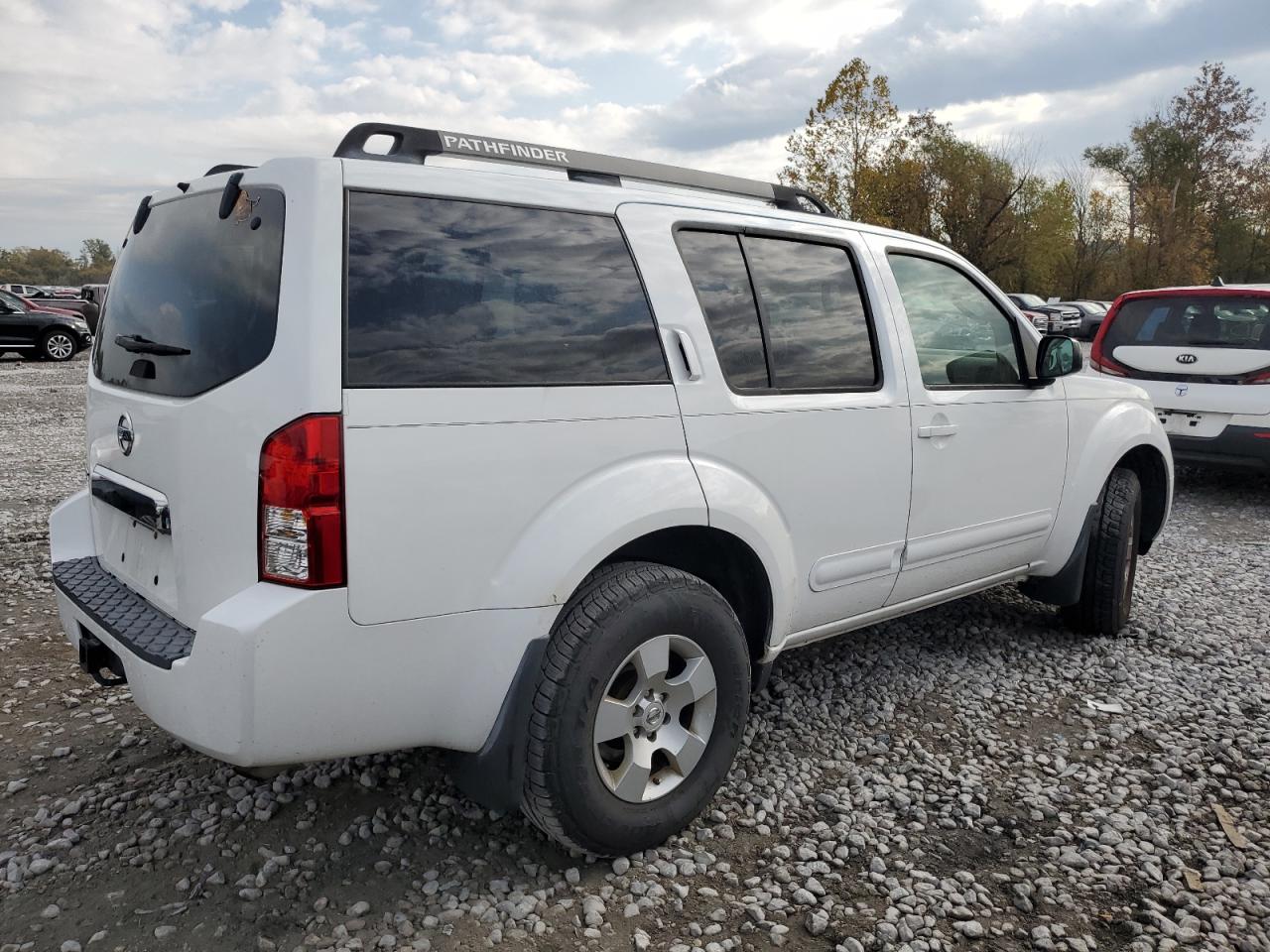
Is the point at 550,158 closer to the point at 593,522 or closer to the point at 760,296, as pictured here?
the point at 760,296

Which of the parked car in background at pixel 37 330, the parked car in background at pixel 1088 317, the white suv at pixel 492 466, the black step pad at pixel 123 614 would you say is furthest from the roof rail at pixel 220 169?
the parked car in background at pixel 1088 317

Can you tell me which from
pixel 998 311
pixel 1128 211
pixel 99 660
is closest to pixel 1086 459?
pixel 998 311

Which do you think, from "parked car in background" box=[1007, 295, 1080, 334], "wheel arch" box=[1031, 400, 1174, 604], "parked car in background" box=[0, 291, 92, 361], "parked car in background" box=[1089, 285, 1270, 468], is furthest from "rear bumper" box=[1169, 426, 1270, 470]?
"parked car in background" box=[1007, 295, 1080, 334]

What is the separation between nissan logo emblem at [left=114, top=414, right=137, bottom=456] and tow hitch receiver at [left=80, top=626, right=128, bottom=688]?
529 mm

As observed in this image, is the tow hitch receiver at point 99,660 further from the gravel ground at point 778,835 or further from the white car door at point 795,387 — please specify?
the white car door at point 795,387

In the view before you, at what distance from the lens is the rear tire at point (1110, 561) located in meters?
4.34

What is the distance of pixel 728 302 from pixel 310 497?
1.45 m

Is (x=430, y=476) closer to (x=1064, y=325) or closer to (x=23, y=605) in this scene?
(x=23, y=605)

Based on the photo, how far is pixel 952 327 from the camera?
3.71m

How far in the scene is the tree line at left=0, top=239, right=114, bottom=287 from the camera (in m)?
77.6

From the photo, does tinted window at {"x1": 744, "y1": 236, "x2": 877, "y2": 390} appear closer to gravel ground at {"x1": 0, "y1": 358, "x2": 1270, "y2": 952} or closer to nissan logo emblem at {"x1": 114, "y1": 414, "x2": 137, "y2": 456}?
gravel ground at {"x1": 0, "y1": 358, "x2": 1270, "y2": 952}

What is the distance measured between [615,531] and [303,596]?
0.79 m

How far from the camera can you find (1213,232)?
4819 centimetres

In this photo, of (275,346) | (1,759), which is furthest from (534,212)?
(1,759)
